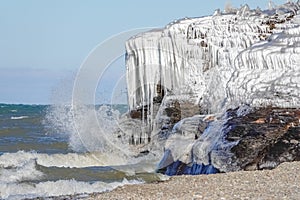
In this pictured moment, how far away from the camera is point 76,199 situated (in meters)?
11.1

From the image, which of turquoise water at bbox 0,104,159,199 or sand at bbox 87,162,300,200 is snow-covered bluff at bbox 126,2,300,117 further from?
sand at bbox 87,162,300,200

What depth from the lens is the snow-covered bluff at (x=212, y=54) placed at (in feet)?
51.0

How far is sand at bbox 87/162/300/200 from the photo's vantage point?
368 inches

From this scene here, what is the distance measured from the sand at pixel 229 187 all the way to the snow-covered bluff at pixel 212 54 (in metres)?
4.03

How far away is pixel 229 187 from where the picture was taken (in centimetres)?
1015

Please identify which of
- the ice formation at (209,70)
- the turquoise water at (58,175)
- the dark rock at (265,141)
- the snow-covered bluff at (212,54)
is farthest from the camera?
the snow-covered bluff at (212,54)

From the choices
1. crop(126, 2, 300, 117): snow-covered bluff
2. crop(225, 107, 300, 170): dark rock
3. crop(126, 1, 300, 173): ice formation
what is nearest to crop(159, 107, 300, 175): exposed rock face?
crop(225, 107, 300, 170): dark rock

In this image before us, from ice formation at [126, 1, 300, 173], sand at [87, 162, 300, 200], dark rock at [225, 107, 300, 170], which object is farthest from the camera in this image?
ice formation at [126, 1, 300, 173]

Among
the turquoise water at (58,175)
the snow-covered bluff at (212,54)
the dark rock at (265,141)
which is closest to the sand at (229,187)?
the dark rock at (265,141)

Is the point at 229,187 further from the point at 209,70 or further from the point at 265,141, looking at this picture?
the point at 209,70

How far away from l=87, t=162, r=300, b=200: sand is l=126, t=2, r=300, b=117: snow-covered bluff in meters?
4.03

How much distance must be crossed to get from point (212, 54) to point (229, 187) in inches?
363

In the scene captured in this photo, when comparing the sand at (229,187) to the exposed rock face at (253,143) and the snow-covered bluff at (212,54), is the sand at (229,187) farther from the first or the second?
the snow-covered bluff at (212,54)

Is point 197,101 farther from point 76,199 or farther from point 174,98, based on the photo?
point 76,199
